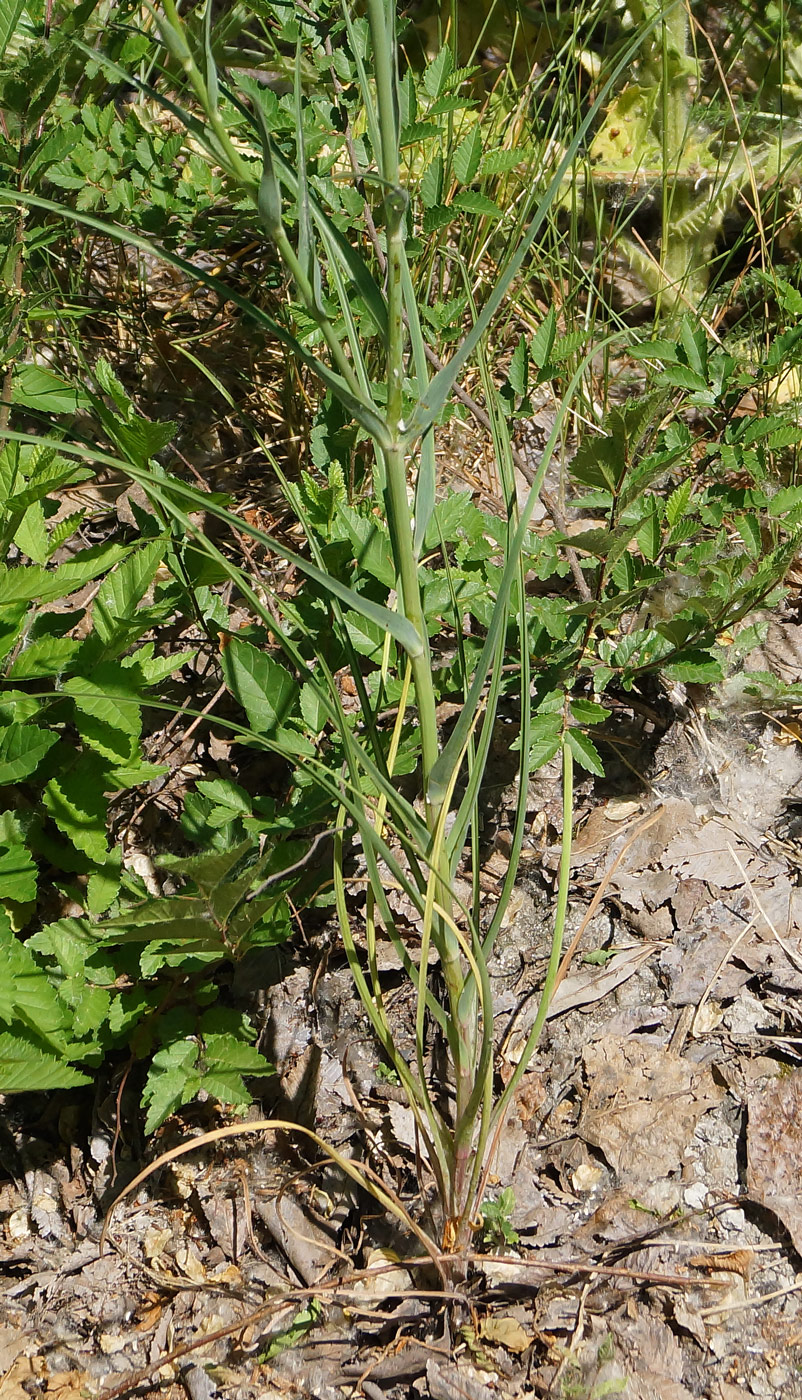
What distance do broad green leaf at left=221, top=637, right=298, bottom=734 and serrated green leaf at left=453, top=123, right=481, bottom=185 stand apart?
2.71 ft

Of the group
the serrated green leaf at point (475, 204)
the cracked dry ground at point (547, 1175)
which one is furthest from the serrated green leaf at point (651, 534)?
the serrated green leaf at point (475, 204)

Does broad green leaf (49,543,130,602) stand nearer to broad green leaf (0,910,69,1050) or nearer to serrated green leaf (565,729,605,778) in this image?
broad green leaf (0,910,69,1050)

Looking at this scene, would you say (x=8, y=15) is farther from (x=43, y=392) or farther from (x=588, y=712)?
(x=588, y=712)

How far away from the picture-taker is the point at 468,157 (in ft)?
5.27

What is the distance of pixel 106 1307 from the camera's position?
1.53m

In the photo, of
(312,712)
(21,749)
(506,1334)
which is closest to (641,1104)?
(506,1334)

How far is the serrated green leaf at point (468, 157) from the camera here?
5.27 ft

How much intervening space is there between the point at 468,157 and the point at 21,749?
1.13 m

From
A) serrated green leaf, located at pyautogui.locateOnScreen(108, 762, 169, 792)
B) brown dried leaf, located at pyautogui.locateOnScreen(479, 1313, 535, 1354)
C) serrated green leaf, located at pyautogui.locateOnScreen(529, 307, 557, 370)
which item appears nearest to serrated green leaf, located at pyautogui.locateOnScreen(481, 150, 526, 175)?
serrated green leaf, located at pyautogui.locateOnScreen(529, 307, 557, 370)

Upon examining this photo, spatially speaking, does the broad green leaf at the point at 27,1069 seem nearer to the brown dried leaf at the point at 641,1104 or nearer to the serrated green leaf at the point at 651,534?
the brown dried leaf at the point at 641,1104

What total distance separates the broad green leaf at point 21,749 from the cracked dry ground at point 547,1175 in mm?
582

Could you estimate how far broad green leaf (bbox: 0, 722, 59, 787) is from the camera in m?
1.43

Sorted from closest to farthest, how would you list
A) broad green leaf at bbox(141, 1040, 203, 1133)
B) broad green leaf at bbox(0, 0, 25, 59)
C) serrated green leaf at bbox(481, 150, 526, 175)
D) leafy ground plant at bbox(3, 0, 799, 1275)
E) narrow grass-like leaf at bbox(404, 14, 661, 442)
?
narrow grass-like leaf at bbox(404, 14, 661, 442) → leafy ground plant at bbox(3, 0, 799, 1275) → broad green leaf at bbox(141, 1040, 203, 1133) → broad green leaf at bbox(0, 0, 25, 59) → serrated green leaf at bbox(481, 150, 526, 175)

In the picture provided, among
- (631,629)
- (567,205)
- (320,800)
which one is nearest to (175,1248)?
(320,800)
